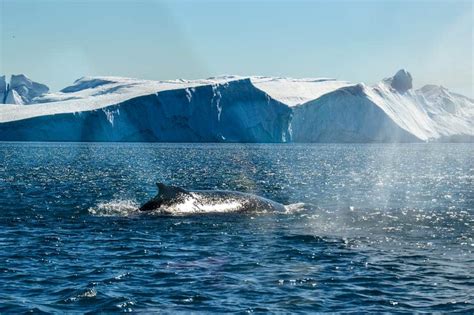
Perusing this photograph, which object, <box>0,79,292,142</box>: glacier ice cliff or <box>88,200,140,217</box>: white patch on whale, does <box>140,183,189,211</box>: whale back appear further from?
<box>0,79,292,142</box>: glacier ice cliff

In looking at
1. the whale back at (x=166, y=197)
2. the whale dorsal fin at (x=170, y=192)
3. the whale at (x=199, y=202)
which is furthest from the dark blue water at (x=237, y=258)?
the whale dorsal fin at (x=170, y=192)

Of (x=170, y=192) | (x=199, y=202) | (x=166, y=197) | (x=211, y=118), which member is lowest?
(x=199, y=202)

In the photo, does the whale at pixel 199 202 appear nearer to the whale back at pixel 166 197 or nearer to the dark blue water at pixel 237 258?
the whale back at pixel 166 197

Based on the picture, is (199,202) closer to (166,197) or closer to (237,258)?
(166,197)

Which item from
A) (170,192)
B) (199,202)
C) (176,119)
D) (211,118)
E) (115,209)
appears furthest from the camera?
(211,118)

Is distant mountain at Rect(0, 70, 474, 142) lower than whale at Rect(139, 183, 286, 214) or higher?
higher

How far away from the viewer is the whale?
32469mm

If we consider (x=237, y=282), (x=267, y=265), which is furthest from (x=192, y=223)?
(x=237, y=282)

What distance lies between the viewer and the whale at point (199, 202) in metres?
32.5

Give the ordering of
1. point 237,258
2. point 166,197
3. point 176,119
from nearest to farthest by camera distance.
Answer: point 237,258 → point 166,197 → point 176,119

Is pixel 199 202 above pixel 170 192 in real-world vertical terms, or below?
below

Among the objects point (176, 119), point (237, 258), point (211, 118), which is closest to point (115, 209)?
point (237, 258)

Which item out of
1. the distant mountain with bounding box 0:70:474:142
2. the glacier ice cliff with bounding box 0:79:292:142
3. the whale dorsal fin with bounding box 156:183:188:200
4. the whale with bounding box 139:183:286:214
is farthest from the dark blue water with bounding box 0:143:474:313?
the distant mountain with bounding box 0:70:474:142

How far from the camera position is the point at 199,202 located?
108 ft
